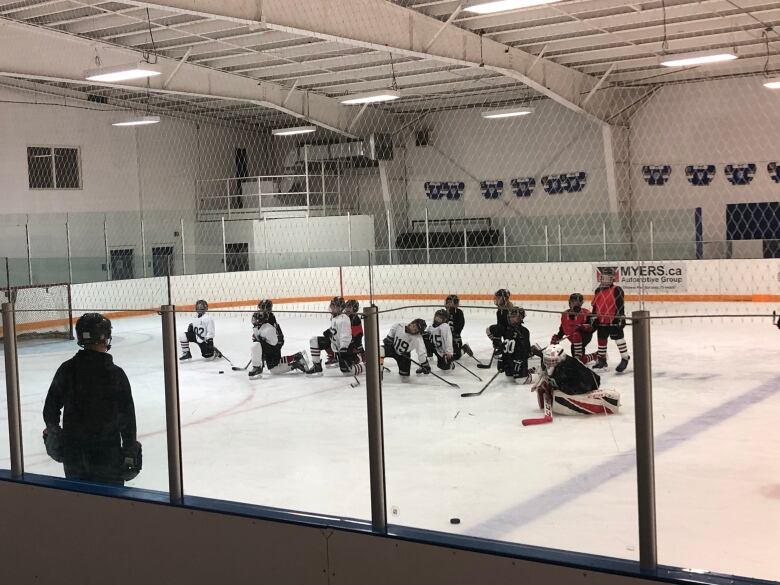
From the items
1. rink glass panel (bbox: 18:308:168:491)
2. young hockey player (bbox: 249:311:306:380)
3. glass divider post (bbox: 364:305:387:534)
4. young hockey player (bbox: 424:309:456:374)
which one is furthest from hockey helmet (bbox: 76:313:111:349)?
young hockey player (bbox: 249:311:306:380)

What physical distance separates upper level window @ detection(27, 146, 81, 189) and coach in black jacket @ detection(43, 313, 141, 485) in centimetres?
1859

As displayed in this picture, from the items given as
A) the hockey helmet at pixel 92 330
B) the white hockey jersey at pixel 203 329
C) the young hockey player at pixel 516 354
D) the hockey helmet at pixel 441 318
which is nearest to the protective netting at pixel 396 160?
the white hockey jersey at pixel 203 329

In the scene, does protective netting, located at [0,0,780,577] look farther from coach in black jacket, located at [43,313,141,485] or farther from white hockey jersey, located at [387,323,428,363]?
coach in black jacket, located at [43,313,141,485]

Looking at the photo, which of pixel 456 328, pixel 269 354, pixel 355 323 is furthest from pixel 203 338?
pixel 456 328

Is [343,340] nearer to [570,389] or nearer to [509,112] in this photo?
[570,389]

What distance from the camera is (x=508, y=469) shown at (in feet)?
21.0

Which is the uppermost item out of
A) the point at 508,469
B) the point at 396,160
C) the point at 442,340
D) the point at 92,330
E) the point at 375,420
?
the point at 396,160

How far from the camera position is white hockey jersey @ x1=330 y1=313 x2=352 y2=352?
33.8ft

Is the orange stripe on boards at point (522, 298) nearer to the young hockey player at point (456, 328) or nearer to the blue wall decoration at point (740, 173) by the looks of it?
the blue wall decoration at point (740, 173)

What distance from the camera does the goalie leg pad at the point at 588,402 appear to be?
7.97 meters

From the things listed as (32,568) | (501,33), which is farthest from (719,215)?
(32,568)

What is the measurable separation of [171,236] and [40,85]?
4306 millimetres

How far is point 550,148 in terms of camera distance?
23328 mm

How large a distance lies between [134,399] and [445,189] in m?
18.1
